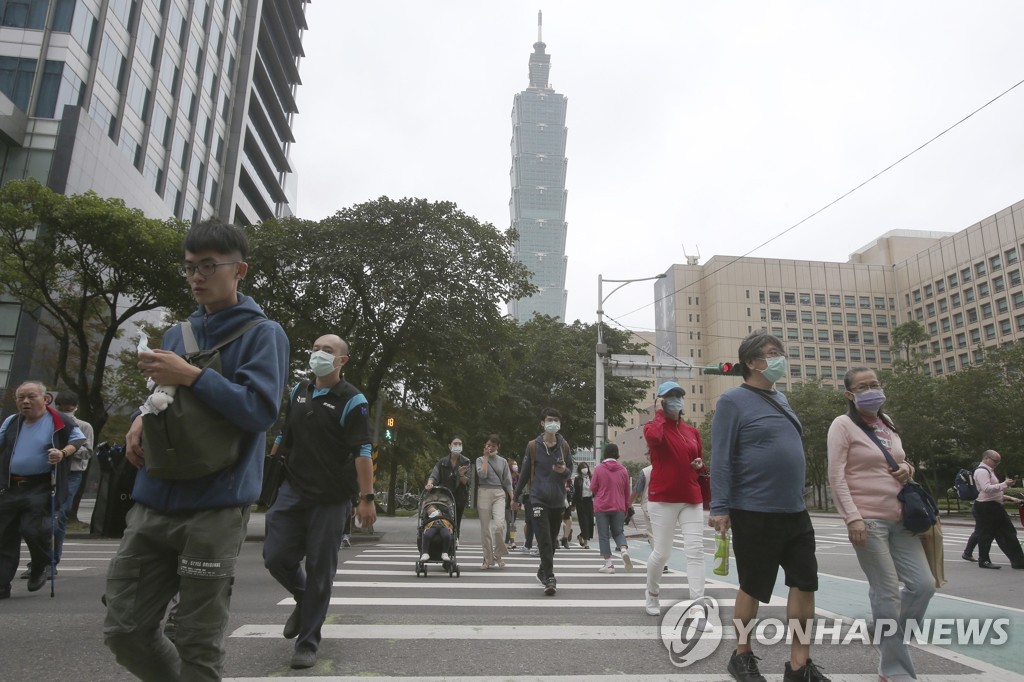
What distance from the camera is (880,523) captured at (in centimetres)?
384

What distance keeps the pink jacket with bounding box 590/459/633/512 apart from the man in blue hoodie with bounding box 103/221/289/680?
804cm

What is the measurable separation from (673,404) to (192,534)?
4.46m

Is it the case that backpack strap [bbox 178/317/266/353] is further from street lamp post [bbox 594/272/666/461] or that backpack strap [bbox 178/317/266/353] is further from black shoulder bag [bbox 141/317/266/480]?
street lamp post [bbox 594/272/666/461]

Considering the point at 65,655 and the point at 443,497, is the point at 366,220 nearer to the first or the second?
the point at 443,497

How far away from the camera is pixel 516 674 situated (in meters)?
Result: 3.83

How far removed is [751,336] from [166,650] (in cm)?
353

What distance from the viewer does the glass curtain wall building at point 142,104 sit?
26.2 meters

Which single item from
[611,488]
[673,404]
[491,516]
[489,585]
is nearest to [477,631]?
[673,404]

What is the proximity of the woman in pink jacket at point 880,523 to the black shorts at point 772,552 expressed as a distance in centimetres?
27

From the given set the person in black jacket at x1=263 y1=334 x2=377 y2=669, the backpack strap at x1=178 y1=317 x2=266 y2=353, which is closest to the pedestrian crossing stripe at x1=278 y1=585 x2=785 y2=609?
the person in black jacket at x1=263 y1=334 x2=377 y2=669

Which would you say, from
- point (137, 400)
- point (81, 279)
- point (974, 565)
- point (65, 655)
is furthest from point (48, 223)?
point (974, 565)

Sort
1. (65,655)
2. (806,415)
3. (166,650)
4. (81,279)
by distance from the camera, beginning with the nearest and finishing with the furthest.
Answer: (166,650) < (65,655) < (81,279) < (806,415)

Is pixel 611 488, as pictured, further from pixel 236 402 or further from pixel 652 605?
pixel 236 402

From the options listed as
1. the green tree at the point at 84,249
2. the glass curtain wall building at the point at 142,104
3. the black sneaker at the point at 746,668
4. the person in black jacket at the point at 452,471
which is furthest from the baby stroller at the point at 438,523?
the green tree at the point at 84,249
